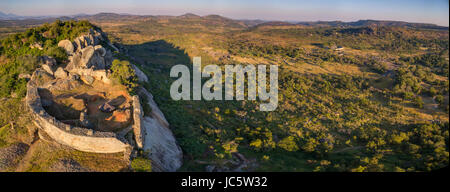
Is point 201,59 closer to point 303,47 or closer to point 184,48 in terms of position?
point 184,48

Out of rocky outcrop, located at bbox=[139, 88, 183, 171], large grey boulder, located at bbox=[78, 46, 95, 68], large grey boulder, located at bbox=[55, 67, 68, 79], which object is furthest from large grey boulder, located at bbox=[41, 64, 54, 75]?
rocky outcrop, located at bbox=[139, 88, 183, 171]

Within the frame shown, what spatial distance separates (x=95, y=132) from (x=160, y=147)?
5.64m

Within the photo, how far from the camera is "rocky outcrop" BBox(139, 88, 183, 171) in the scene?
666 inches

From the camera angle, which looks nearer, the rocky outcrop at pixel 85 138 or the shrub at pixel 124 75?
the rocky outcrop at pixel 85 138

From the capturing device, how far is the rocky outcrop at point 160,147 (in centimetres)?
1692

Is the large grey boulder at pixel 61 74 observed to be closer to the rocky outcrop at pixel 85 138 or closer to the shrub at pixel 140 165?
the rocky outcrop at pixel 85 138

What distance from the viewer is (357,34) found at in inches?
3332

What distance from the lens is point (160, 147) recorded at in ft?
61.0

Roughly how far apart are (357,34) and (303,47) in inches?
1115

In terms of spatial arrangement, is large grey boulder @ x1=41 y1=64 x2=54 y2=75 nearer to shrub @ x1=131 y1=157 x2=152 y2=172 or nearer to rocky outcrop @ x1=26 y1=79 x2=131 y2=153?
rocky outcrop @ x1=26 y1=79 x2=131 y2=153

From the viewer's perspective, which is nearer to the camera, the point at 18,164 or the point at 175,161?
the point at 18,164

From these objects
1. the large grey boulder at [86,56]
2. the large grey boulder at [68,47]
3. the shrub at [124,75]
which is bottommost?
the shrub at [124,75]

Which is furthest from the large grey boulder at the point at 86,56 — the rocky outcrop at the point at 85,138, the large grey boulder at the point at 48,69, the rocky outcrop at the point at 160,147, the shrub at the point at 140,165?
the shrub at the point at 140,165
